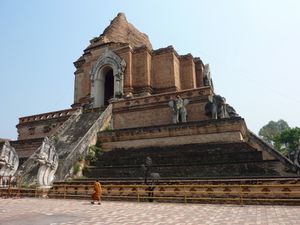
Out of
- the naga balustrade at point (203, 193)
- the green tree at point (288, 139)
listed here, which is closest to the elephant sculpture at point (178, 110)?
the naga balustrade at point (203, 193)

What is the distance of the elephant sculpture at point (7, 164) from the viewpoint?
12.4m

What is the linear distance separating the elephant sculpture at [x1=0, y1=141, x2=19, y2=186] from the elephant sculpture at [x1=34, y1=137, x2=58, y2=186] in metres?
1.92

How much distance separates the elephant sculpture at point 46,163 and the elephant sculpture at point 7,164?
6.31 ft

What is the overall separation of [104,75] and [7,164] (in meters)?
12.6

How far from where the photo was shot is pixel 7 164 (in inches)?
494

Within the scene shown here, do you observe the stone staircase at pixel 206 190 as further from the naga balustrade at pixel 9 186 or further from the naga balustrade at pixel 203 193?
the naga balustrade at pixel 9 186

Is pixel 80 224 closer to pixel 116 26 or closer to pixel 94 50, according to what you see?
pixel 94 50

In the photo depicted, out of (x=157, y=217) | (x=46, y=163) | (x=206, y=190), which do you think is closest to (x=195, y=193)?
(x=206, y=190)

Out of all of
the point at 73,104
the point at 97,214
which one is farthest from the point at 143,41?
the point at 97,214

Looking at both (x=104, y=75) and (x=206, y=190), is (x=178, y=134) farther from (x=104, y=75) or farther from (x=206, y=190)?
(x=104, y=75)

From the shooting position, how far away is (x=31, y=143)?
1775 cm

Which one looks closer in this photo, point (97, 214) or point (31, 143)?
point (97, 214)

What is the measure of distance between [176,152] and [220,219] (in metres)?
6.61

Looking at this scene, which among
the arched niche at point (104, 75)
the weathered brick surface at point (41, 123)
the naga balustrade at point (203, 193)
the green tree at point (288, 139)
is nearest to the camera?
the naga balustrade at point (203, 193)
